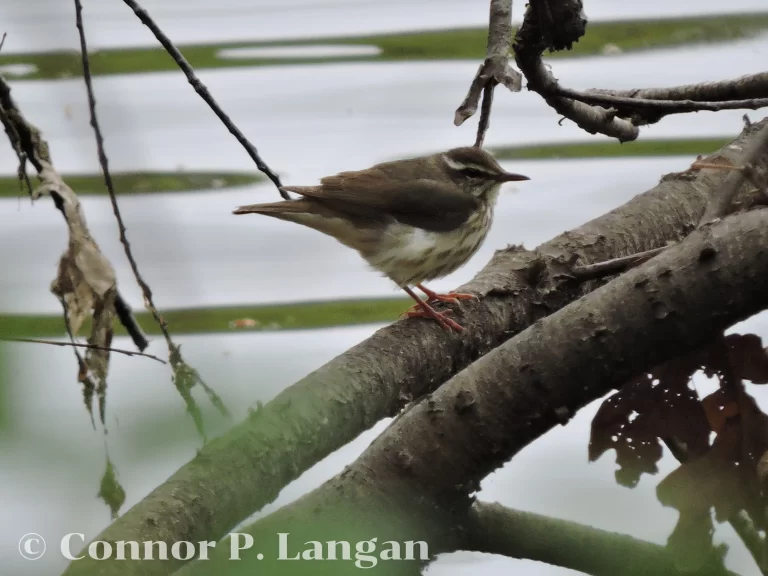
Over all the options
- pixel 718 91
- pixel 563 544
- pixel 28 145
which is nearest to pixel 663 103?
pixel 718 91

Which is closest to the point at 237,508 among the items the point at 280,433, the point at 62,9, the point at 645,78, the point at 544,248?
the point at 280,433

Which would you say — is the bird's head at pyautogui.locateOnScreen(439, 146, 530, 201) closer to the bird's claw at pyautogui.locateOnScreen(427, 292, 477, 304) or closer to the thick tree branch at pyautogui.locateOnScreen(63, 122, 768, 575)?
the thick tree branch at pyautogui.locateOnScreen(63, 122, 768, 575)

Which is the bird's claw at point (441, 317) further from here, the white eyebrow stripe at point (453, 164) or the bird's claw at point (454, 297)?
the white eyebrow stripe at point (453, 164)

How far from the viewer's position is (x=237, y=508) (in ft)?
4.00

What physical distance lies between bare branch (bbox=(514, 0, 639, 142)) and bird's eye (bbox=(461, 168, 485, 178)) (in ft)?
3.35

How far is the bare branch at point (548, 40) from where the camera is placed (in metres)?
1.64

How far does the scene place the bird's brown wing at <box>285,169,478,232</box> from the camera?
2.76 m

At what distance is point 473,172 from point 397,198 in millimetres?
309

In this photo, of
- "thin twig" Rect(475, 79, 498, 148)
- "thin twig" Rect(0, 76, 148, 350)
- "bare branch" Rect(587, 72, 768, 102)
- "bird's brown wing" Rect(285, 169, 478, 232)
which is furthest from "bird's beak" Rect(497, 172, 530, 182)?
"thin twig" Rect(0, 76, 148, 350)

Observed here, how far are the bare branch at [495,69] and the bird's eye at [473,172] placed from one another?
0.78 meters

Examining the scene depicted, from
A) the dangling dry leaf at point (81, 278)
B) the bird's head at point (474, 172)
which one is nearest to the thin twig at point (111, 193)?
the dangling dry leaf at point (81, 278)

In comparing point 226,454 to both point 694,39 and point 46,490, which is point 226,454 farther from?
point 694,39

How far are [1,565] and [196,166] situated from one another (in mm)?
2781

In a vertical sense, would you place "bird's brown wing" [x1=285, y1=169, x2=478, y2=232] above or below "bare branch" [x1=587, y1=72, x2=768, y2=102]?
above
